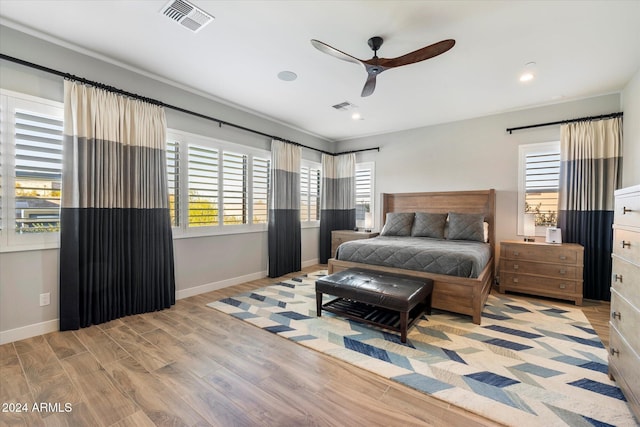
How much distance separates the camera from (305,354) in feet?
7.58

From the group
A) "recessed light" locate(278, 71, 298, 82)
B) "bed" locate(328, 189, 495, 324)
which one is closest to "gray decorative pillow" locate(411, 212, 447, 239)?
"bed" locate(328, 189, 495, 324)

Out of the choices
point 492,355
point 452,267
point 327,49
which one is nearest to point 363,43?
point 327,49

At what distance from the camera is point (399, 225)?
4.78 metres

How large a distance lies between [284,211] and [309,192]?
3.26 ft

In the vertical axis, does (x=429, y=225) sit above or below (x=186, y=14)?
below

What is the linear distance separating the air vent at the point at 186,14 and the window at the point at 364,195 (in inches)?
165

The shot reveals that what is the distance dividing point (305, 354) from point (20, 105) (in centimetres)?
339

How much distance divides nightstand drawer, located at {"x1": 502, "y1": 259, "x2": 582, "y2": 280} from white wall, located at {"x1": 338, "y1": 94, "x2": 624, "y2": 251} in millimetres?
754

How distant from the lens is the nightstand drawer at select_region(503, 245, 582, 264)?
11.6 feet

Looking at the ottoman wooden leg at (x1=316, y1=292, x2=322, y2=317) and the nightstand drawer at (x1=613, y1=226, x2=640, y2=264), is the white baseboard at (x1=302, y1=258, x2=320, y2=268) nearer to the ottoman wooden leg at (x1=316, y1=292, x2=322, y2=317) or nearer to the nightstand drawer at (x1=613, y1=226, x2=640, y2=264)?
the ottoman wooden leg at (x1=316, y1=292, x2=322, y2=317)

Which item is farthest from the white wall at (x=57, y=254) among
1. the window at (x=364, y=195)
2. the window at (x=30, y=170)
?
the window at (x=364, y=195)

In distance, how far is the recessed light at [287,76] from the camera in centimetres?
328

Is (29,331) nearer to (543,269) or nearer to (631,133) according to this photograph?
(543,269)

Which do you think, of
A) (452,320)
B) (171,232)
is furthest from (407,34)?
(171,232)
